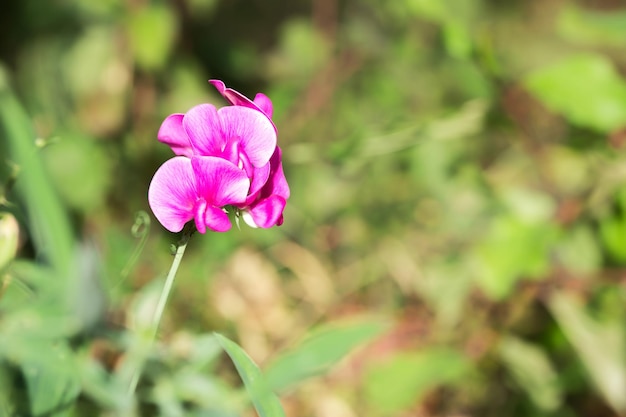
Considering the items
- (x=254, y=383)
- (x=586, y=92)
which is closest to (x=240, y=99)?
(x=254, y=383)

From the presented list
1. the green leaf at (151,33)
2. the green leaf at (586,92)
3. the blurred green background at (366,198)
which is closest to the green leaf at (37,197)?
the blurred green background at (366,198)

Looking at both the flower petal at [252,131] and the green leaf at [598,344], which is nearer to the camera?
the flower petal at [252,131]

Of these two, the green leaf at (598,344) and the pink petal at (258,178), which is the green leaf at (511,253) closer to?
the green leaf at (598,344)

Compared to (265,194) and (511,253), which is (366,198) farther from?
(265,194)

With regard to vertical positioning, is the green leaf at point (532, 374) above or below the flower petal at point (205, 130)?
below

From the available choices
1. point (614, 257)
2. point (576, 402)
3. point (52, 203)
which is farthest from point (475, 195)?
point (52, 203)

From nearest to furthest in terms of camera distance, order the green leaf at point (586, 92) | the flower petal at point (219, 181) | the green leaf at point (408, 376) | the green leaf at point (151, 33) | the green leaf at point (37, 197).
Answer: the flower petal at point (219, 181)
the green leaf at point (37, 197)
the green leaf at point (586, 92)
the green leaf at point (408, 376)
the green leaf at point (151, 33)
